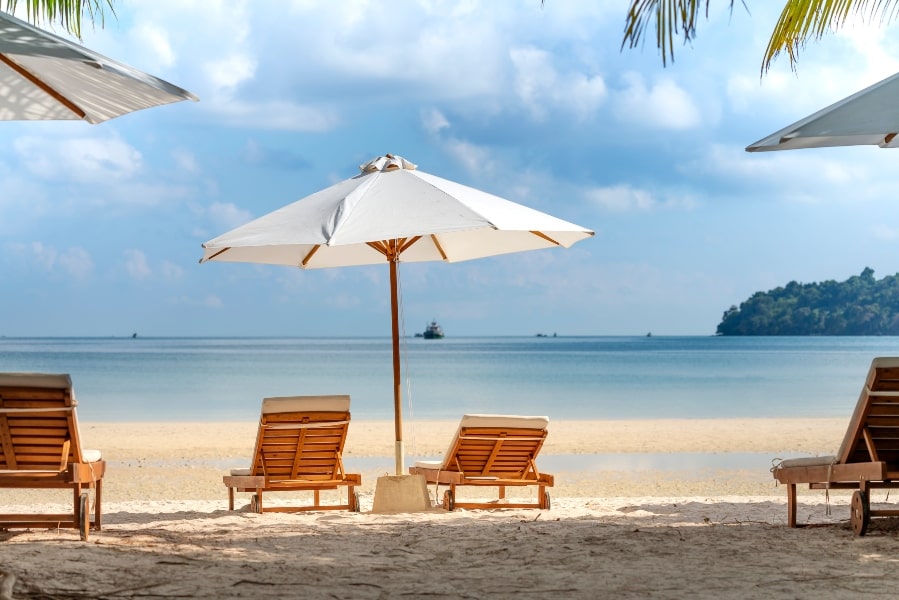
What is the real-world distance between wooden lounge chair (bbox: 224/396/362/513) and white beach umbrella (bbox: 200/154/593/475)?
1.23 ft

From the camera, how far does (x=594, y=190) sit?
3300cm

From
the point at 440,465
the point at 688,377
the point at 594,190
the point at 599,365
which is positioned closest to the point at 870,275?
the point at 599,365

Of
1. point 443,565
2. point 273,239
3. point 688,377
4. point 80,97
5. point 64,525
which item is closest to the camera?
point 443,565

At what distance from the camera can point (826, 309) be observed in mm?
82250

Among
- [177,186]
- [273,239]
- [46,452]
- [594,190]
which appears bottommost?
[46,452]

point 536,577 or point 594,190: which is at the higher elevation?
point 594,190

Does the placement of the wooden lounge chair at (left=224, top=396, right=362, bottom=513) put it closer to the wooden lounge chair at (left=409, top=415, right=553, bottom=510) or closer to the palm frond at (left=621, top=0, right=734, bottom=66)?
the wooden lounge chair at (left=409, top=415, right=553, bottom=510)

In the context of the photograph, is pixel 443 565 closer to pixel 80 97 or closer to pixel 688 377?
pixel 80 97

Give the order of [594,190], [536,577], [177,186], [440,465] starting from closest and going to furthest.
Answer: [536,577] < [440,465] < [594,190] < [177,186]

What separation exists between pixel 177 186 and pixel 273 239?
66.8 metres

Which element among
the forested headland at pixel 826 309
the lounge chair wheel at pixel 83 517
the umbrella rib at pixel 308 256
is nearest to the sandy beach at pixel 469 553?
the lounge chair wheel at pixel 83 517

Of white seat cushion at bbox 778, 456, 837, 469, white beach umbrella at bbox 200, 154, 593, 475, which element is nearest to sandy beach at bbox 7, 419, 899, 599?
white seat cushion at bbox 778, 456, 837, 469

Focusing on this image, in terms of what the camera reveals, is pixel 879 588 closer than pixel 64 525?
Yes

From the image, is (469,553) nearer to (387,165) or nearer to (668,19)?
(387,165)
